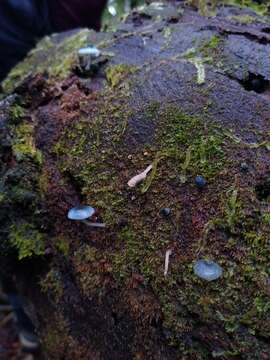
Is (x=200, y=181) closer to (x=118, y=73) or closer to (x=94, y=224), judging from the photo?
(x=94, y=224)

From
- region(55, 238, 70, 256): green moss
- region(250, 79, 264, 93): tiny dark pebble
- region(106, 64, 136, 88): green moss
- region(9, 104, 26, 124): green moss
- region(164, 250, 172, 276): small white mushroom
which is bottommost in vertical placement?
region(55, 238, 70, 256): green moss

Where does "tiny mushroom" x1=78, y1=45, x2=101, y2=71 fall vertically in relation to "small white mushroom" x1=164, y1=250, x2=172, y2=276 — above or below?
above

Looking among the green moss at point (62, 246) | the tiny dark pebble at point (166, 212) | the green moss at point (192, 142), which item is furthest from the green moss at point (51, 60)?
the tiny dark pebble at point (166, 212)

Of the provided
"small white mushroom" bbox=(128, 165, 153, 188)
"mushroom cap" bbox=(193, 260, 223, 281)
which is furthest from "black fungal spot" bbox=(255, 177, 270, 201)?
"small white mushroom" bbox=(128, 165, 153, 188)

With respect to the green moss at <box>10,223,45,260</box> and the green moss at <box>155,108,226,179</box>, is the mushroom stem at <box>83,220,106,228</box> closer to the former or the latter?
the green moss at <box>10,223,45,260</box>

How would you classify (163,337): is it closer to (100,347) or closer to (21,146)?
(100,347)

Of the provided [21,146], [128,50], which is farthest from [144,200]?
[128,50]
